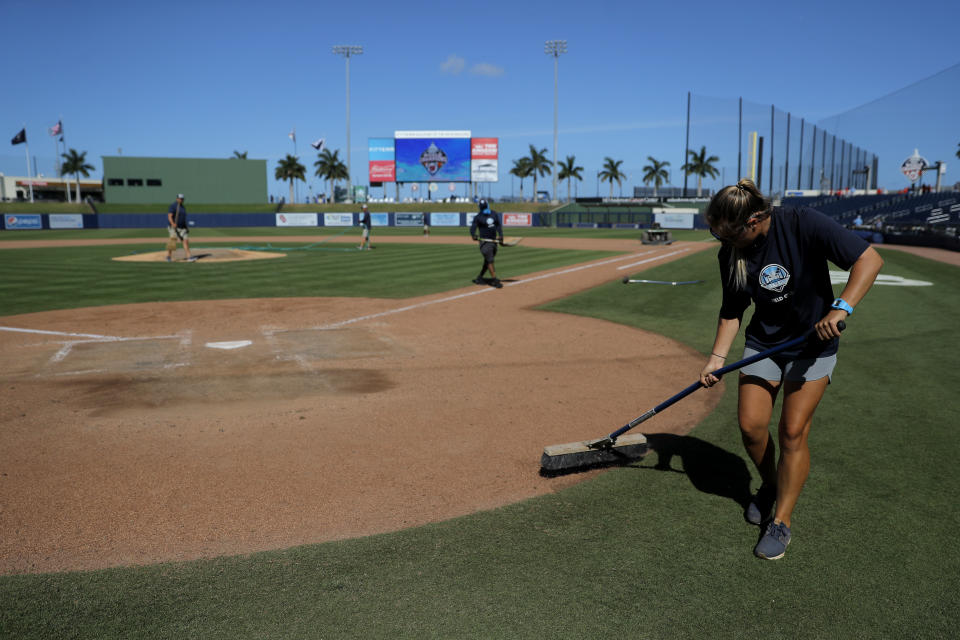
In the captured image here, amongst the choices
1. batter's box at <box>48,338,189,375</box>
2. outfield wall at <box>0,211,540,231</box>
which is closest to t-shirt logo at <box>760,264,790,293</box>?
batter's box at <box>48,338,189,375</box>

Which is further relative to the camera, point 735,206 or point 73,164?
point 73,164

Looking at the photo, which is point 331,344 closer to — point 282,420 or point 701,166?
point 282,420

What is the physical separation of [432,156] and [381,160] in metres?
7.31

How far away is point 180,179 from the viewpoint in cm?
7575

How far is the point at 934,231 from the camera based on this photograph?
2759 centimetres

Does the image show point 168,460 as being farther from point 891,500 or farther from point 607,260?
point 607,260

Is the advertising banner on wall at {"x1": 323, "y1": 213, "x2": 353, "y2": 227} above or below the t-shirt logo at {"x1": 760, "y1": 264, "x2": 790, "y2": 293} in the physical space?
above

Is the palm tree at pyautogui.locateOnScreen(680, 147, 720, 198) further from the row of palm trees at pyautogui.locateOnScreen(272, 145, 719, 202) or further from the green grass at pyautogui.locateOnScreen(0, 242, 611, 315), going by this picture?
the green grass at pyautogui.locateOnScreen(0, 242, 611, 315)

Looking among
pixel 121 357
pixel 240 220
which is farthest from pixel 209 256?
pixel 240 220

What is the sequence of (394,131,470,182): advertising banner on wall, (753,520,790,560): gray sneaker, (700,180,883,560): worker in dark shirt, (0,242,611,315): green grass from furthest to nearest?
(394,131,470,182): advertising banner on wall < (0,242,611,315): green grass < (753,520,790,560): gray sneaker < (700,180,883,560): worker in dark shirt

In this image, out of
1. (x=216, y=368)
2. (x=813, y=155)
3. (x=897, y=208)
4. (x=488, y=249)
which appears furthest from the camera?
(x=813, y=155)

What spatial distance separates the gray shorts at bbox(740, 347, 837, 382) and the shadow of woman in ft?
3.34

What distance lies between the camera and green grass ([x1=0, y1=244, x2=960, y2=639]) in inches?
109

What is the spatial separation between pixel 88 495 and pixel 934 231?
1306 inches
